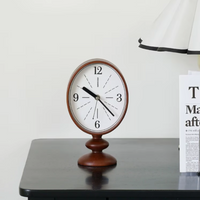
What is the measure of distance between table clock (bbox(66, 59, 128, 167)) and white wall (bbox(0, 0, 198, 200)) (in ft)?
1.11

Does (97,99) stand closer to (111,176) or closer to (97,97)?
(97,97)

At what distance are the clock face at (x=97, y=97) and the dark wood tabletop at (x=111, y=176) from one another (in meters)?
0.12

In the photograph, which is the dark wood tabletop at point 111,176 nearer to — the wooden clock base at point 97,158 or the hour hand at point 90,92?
the wooden clock base at point 97,158

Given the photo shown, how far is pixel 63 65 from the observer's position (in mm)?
1517

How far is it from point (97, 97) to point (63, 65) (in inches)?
14.9

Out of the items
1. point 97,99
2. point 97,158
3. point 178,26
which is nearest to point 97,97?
point 97,99

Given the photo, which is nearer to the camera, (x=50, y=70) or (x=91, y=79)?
(x=91, y=79)

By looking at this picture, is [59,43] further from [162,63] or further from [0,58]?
[162,63]

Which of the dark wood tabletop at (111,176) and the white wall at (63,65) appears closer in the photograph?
the dark wood tabletop at (111,176)

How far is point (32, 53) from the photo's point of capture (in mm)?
1508

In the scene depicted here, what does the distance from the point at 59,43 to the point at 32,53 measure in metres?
0.10

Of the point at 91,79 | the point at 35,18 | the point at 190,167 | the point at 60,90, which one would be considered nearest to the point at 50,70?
the point at 60,90

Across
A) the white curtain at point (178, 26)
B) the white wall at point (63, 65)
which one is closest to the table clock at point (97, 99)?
the white curtain at point (178, 26)

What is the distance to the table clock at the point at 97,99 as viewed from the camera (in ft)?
3.87
